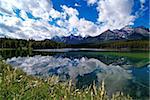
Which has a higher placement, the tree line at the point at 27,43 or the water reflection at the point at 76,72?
the tree line at the point at 27,43

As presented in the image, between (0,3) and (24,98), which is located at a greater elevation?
(0,3)

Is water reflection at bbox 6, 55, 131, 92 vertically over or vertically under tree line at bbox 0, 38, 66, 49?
under

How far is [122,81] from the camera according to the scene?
14906 mm

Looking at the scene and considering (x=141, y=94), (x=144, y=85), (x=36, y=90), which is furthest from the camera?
(x=144, y=85)

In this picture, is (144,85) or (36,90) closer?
(36,90)

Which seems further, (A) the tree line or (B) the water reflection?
(A) the tree line

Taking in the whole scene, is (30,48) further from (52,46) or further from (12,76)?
(12,76)

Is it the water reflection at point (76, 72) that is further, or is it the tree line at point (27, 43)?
the tree line at point (27, 43)

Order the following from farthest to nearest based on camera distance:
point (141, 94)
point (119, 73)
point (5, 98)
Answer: point (119, 73) < point (141, 94) < point (5, 98)

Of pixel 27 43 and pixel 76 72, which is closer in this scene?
pixel 76 72

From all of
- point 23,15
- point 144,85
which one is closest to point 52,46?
point 144,85

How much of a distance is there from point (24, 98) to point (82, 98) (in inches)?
37.1

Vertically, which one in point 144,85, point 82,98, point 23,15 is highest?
point 23,15

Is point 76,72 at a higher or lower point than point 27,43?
lower
